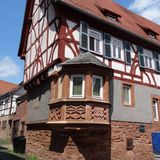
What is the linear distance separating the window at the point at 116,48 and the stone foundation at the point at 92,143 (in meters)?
4.19

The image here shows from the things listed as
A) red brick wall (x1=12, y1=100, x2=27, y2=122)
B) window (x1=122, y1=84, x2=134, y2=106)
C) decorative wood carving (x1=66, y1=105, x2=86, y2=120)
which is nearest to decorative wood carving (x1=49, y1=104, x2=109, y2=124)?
decorative wood carving (x1=66, y1=105, x2=86, y2=120)

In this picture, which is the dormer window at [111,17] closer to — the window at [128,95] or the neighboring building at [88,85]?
the neighboring building at [88,85]

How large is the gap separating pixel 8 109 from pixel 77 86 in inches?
939

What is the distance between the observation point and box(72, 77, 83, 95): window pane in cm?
1155

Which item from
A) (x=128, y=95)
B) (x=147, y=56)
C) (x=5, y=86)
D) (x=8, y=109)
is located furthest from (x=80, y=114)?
(x=5, y=86)

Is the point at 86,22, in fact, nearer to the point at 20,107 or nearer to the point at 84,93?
the point at 84,93

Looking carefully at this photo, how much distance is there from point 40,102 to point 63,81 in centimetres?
386

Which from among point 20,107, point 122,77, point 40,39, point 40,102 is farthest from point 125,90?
point 20,107

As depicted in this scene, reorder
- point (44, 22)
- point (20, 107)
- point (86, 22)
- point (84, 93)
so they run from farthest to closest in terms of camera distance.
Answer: point (20, 107), point (44, 22), point (86, 22), point (84, 93)

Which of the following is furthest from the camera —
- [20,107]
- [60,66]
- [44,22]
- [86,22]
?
[20,107]

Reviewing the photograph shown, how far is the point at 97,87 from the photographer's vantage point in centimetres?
1205

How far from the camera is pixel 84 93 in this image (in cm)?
1133

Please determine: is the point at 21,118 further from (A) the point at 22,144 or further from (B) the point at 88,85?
(B) the point at 88,85

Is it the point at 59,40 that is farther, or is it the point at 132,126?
the point at 132,126
